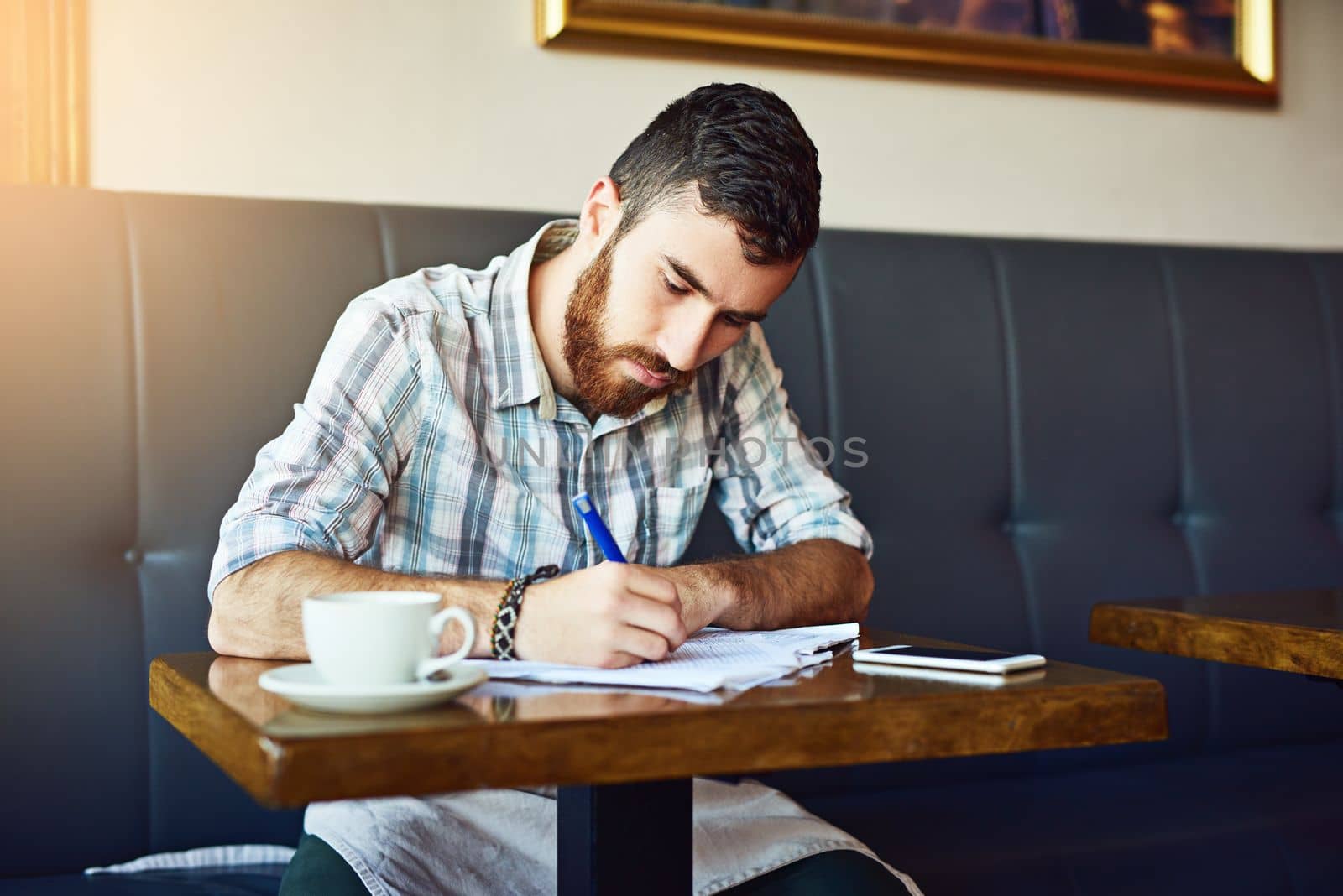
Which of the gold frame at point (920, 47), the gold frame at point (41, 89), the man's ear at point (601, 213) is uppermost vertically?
the gold frame at point (920, 47)

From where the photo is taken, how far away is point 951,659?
0.88 m

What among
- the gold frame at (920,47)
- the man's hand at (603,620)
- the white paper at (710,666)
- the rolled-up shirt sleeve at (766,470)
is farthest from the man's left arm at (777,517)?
the gold frame at (920,47)

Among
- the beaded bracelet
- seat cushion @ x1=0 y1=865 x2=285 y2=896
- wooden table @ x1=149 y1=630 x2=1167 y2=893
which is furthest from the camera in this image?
seat cushion @ x1=0 y1=865 x2=285 y2=896

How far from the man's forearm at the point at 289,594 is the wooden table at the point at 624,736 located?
0.03 metres

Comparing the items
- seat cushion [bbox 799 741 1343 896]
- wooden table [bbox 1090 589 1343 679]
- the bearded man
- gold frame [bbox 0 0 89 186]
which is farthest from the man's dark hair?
gold frame [bbox 0 0 89 186]

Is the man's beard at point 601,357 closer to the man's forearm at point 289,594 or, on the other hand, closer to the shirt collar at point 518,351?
the shirt collar at point 518,351

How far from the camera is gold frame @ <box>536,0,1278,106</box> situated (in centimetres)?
177

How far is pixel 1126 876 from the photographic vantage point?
4.38 ft

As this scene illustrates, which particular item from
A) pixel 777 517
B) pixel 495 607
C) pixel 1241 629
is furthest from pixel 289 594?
pixel 1241 629

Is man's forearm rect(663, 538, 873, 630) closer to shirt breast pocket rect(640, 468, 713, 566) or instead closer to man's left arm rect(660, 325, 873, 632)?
man's left arm rect(660, 325, 873, 632)

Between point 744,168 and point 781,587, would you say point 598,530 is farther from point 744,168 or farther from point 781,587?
point 744,168

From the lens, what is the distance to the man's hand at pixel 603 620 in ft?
2.81

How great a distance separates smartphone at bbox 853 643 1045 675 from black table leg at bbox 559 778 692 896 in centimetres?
17

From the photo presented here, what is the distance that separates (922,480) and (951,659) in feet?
2.73
